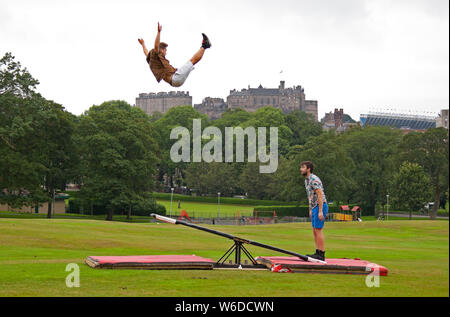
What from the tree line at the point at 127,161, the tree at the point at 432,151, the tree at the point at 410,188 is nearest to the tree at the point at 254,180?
the tree line at the point at 127,161

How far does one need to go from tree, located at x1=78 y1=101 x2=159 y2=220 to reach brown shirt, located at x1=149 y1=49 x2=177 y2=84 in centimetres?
5930

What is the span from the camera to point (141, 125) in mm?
79562

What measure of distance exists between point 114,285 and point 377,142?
96847mm

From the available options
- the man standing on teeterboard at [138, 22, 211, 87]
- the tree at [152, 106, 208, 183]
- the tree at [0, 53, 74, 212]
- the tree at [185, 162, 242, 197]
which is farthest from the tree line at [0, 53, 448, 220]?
the man standing on teeterboard at [138, 22, 211, 87]

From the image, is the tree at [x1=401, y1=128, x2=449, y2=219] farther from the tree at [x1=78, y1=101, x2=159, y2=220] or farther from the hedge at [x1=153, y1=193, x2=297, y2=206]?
the hedge at [x1=153, y1=193, x2=297, y2=206]

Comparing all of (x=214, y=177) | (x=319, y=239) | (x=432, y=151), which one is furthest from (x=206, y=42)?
(x=214, y=177)

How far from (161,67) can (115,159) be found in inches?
2376

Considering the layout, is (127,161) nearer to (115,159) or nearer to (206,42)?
(115,159)

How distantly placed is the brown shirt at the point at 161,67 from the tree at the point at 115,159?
59.3 meters

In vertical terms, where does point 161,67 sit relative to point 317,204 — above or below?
above

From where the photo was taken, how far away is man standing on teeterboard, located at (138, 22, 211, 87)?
550 inches

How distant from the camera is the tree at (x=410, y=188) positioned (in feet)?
269

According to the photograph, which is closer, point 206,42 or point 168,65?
point 206,42

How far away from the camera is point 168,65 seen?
1422 cm
